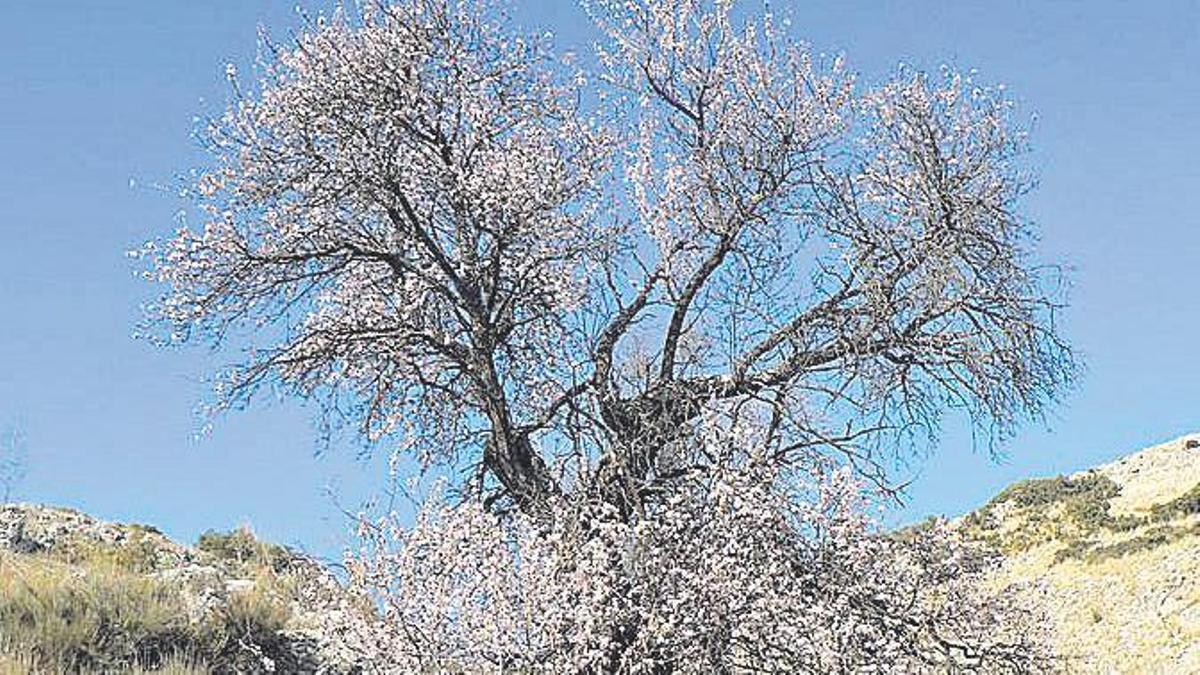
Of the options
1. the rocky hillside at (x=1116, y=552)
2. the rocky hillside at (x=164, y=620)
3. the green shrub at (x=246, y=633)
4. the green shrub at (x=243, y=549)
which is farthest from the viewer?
the rocky hillside at (x=1116, y=552)

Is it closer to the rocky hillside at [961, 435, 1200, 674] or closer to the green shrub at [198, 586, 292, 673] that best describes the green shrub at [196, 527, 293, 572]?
the green shrub at [198, 586, 292, 673]

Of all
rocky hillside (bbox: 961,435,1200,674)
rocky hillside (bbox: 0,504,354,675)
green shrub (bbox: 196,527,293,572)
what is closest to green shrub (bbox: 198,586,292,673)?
rocky hillside (bbox: 0,504,354,675)

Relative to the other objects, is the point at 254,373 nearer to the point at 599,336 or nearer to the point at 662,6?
the point at 599,336

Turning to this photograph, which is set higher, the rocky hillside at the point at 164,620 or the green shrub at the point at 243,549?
the green shrub at the point at 243,549

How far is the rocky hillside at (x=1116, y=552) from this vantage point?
19.0 meters

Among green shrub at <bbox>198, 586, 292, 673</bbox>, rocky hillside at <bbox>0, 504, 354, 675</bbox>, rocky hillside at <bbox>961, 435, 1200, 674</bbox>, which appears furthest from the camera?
rocky hillside at <bbox>961, 435, 1200, 674</bbox>

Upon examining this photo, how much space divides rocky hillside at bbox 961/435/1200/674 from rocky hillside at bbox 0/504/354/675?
6237mm

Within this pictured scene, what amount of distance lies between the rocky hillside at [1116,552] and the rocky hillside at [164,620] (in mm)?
6237

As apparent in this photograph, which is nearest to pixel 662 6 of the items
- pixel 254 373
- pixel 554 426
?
pixel 554 426

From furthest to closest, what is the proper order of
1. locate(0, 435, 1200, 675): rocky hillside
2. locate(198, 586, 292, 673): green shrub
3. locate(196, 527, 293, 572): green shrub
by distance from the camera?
locate(196, 527, 293, 572): green shrub < locate(198, 586, 292, 673): green shrub < locate(0, 435, 1200, 675): rocky hillside

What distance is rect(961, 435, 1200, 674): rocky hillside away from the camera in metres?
19.0

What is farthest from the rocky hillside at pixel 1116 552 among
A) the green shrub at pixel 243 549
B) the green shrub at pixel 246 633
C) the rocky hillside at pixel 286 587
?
the green shrub at pixel 243 549

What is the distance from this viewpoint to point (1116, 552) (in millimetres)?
23422

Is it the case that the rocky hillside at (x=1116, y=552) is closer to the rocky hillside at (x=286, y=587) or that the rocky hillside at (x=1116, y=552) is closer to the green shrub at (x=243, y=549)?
the rocky hillside at (x=286, y=587)
